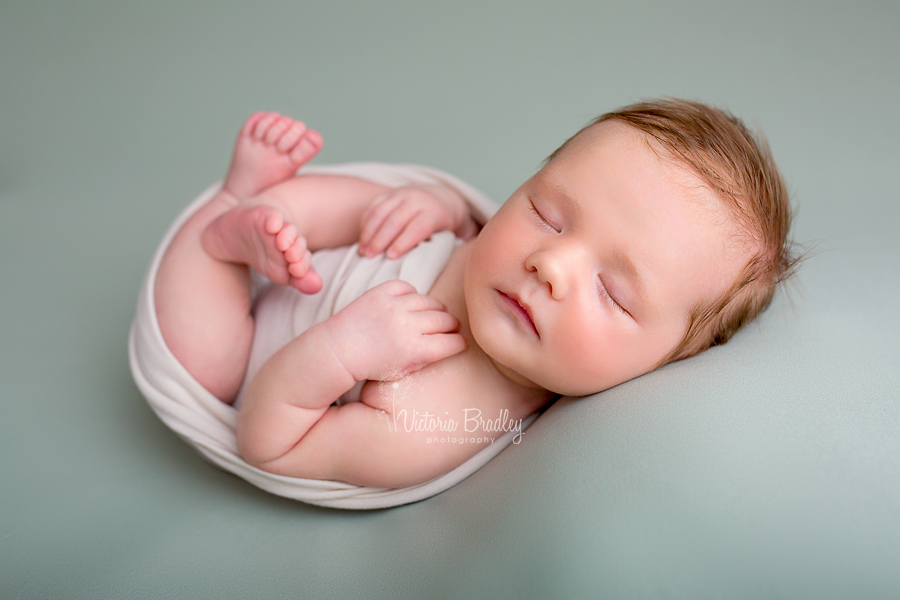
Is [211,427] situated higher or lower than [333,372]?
lower

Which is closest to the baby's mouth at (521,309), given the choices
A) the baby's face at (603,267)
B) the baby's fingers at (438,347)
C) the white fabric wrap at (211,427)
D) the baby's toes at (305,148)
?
the baby's face at (603,267)

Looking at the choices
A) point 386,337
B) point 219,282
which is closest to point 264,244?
point 219,282

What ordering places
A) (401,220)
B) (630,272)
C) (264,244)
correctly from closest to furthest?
(630,272) → (264,244) → (401,220)

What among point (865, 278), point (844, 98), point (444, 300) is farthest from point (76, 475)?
point (844, 98)

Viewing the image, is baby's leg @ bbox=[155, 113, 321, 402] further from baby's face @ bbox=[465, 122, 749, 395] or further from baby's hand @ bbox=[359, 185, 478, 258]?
baby's face @ bbox=[465, 122, 749, 395]

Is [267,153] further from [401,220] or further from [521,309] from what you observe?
[521,309]

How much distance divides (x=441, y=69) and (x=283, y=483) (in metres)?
1.52

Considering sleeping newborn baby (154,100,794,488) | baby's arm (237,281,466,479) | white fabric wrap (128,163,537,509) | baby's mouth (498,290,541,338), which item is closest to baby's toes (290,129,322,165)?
sleeping newborn baby (154,100,794,488)

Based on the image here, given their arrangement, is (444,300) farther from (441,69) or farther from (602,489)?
(441,69)

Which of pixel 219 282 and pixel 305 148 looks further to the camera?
pixel 305 148

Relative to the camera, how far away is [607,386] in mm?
897

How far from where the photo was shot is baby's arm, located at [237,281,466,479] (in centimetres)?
90

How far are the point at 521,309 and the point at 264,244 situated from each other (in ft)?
1.32

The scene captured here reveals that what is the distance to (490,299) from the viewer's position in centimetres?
89
